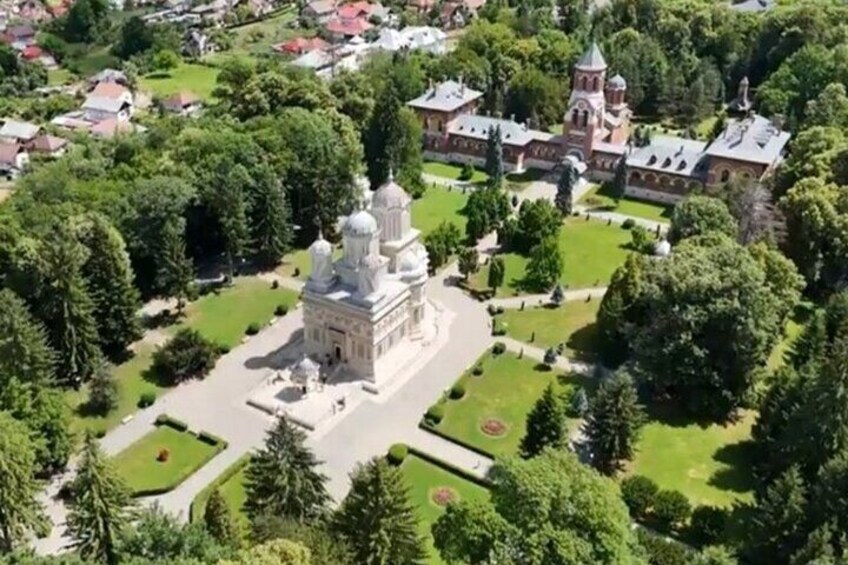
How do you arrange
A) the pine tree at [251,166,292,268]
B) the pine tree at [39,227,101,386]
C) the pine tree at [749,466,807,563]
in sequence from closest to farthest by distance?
the pine tree at [749,466,807,563]
the pine tree at [39,227,101,386]
the pine tree at [251,166,292,268]

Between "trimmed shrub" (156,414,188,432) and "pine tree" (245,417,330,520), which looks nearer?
"pine tree" (245,417,330,520)

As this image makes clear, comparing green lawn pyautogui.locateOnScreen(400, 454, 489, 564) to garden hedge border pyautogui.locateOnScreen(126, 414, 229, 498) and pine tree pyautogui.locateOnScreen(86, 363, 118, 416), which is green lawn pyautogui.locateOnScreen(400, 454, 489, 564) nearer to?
garden hedge border pyautogui.locateOnScreen(126, 414, 229, 498)

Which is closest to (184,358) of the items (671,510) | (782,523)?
(671,510)

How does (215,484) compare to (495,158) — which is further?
(495,158)

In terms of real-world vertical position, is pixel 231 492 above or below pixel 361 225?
below

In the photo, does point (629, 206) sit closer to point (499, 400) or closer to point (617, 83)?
point (617, 83)

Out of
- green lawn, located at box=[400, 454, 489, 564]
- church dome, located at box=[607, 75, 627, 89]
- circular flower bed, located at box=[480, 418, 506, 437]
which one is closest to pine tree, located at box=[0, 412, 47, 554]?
green lawn, located at box=[400, 454, 489, 564]
